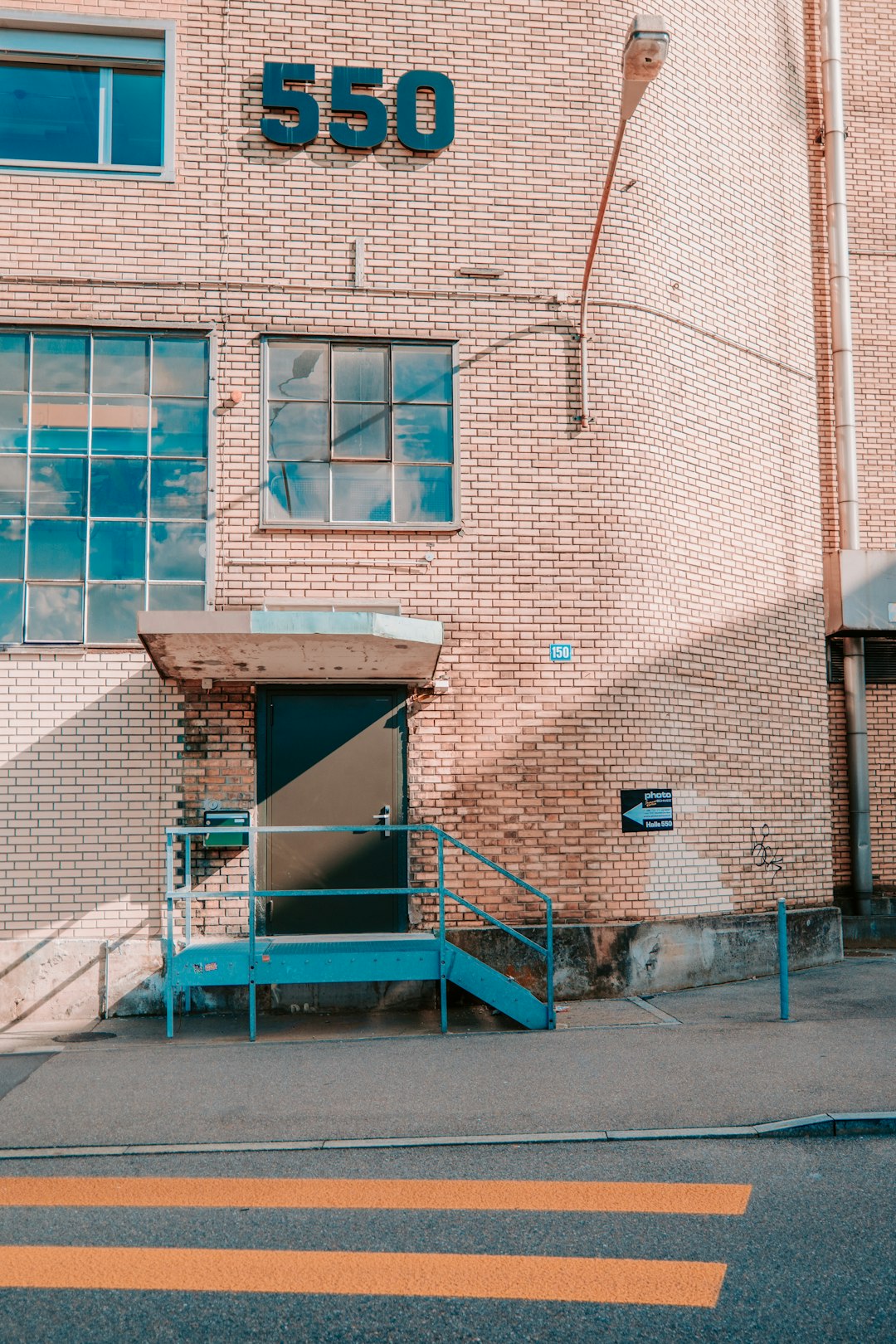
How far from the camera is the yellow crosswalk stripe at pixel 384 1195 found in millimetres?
4910

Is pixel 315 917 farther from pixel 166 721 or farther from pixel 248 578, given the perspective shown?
pixel 248 578

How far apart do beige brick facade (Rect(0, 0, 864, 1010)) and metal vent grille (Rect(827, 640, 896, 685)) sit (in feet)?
6.78

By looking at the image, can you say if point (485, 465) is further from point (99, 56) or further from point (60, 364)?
point (99, 56)

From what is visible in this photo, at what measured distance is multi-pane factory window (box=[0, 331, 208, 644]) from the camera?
390 inches

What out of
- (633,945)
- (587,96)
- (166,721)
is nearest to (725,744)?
(633,945)

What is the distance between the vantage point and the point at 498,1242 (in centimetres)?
452

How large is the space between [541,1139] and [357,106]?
921cm

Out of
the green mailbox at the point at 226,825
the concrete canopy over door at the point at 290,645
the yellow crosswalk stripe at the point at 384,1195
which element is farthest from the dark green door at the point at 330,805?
the yellow crosswalk stripe at the point at 384,1195

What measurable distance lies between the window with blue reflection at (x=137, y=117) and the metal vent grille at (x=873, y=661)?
9.05 metres

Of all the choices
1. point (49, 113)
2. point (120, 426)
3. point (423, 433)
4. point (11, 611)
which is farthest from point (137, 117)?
point (11, 611)

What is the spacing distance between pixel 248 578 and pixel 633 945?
477 centimetres

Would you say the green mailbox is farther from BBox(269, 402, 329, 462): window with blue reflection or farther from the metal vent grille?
the metal vent grille

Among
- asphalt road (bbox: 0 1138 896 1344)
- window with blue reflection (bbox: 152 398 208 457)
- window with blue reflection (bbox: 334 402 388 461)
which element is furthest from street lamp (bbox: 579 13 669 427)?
asphalt road (bbox: 0 1138 896 1344)

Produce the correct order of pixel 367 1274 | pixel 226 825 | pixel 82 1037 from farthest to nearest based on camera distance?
pixel 226 825, pixel 82 1037, pixel 367 1274
